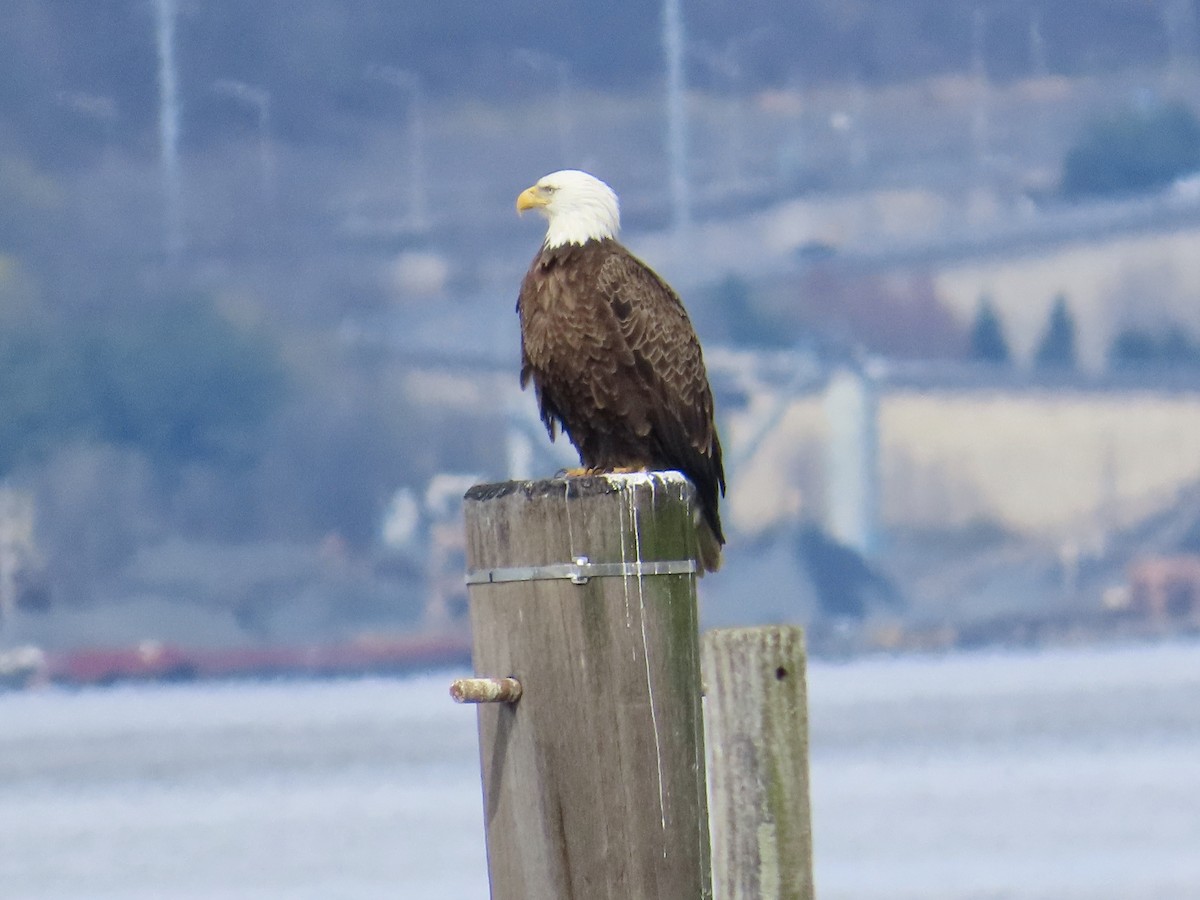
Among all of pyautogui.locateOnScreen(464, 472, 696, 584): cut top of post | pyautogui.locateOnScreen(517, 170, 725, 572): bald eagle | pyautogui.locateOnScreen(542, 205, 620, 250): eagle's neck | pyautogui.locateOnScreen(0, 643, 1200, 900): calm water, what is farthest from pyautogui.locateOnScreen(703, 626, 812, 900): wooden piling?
pyautogui.locateOnScreen(0, 643, 1200, 900): calm water

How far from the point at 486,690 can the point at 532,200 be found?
3380 millimetres

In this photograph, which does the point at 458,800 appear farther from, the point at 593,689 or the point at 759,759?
the point at 593,689

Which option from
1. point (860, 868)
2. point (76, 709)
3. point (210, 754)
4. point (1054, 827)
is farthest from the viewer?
point (76, 709)

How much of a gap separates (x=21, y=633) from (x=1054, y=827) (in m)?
57.2

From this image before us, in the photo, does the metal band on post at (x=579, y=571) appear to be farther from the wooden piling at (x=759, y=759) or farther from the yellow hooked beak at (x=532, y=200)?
the yellow hooked beak at (x=532, y=200)

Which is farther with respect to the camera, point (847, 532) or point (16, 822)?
point (847, 532)

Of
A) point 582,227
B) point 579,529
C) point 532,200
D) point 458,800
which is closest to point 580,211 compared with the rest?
point 582,227

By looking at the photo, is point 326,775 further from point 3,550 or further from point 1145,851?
point 3,550

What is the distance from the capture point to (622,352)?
19.7 ft

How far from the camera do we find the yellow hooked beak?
6.42 metres

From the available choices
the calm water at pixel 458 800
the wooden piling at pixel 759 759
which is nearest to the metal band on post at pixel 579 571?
the wooden piling at pixel 759 759

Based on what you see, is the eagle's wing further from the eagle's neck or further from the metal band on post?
the metal band on post

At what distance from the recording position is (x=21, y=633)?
7425cm

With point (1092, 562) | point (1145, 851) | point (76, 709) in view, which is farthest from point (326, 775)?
point (1092, 562)
